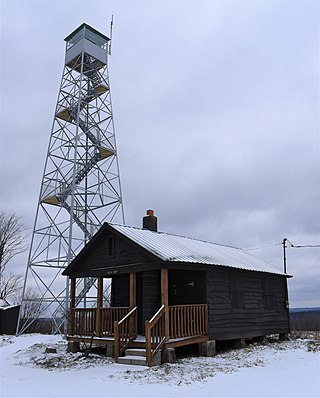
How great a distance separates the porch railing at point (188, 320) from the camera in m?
12.6

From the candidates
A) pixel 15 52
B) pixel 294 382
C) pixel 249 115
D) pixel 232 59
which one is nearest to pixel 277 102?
pixel 249 115

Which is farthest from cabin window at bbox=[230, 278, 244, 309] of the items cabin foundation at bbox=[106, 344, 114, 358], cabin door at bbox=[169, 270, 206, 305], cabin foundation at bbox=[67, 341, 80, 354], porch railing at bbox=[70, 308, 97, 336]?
cabin foundation at bbox=[67, 341, 80, 354]

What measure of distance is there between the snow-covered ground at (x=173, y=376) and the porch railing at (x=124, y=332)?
48cm

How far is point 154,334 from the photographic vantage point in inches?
501

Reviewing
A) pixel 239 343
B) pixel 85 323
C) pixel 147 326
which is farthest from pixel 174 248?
pixel 239 343

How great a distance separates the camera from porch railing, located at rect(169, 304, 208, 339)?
12641mm

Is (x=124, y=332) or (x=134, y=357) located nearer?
(x=134, y=357)

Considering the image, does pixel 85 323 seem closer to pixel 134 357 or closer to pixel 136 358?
pixel 134 357

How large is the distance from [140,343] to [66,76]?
17896 millimetres

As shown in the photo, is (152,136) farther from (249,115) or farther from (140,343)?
(140,343)

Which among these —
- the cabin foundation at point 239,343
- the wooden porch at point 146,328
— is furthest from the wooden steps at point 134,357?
the cabin foundation at point 239,343

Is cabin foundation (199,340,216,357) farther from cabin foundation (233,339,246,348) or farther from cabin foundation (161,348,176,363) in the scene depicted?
cabin foundation (233,339,246,348)

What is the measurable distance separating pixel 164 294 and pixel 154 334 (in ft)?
4.48

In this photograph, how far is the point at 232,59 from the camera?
58.3 feet
